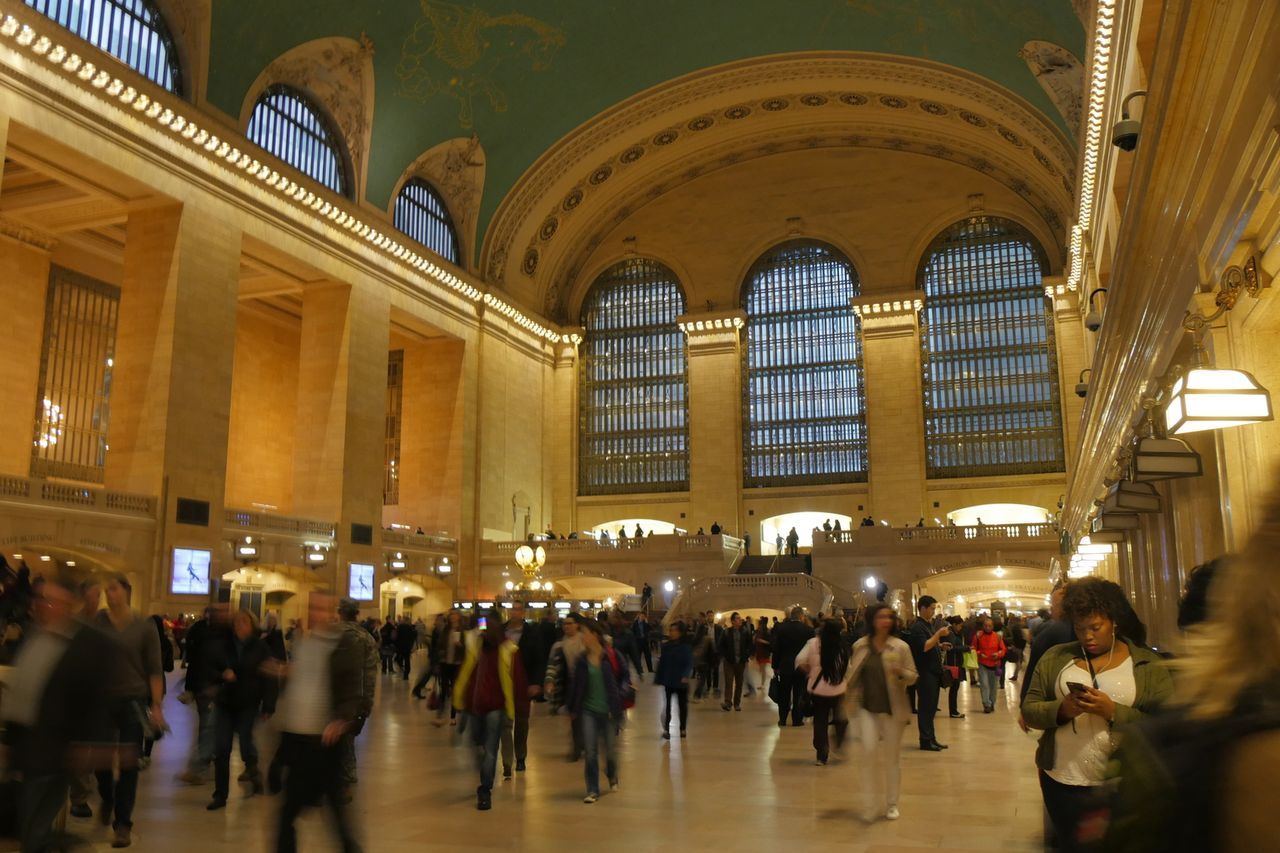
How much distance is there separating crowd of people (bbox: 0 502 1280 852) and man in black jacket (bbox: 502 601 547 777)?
2 cm

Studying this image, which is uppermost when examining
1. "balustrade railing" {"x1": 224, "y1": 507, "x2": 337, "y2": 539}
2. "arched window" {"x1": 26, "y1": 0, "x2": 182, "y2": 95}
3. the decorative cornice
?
"arched window" {"x1": 26, "y1": 0, "x2": 182, "y2": 95}

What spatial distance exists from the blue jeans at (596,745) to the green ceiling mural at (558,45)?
1859 centimetres

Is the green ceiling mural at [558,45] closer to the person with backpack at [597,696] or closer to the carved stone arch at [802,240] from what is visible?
the carved stone arch at [802,240]

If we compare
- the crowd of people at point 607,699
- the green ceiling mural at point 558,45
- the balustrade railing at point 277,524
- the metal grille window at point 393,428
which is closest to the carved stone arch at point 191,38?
the green ceiling mural at point 558,45

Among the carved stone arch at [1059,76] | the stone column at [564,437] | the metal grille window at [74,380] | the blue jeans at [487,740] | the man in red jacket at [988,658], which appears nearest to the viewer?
the blue jeans at [487,740]

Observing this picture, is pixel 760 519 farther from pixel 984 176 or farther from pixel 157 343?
pixel 157 343

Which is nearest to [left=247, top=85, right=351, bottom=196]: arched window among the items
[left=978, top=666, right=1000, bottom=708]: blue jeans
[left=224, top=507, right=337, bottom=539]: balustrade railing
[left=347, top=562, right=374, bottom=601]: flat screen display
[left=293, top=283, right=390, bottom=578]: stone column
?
[left=293, top=283, right=390, bottom=578]: stone column

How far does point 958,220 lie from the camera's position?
33469 mm

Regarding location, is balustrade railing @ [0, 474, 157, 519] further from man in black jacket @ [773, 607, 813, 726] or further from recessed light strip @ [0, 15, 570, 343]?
man in black jacket @ [773, 607, 813, 726]

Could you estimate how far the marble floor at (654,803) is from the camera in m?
5.62

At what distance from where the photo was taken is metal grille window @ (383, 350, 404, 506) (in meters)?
33.2

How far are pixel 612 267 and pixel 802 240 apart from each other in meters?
6.36

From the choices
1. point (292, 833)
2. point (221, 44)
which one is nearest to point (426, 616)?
point (221, 44)

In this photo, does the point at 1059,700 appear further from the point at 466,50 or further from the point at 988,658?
the point at 466,50
